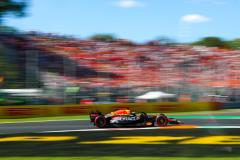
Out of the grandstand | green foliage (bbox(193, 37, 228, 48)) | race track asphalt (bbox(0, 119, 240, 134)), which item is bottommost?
race track asphalt (bbox(0, 119, 240, 134))

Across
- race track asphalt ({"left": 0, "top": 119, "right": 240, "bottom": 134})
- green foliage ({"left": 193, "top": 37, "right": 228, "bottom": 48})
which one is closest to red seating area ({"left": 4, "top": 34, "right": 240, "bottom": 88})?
race track asphalt ({"left": 0, "top": 119, "right": 240, "bottom": 134})

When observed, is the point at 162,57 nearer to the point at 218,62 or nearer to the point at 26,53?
the point at 218,62

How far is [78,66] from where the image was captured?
109 ft

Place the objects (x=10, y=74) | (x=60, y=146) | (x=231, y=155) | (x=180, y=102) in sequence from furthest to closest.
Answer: (x=10, y=74), (x=180, y=102), (x=60, y=146), (x=231, y=155)

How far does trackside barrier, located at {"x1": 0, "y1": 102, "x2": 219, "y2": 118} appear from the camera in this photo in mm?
20734

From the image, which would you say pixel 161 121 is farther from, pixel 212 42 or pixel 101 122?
pixel 212 42

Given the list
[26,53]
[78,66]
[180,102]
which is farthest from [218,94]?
[26,53]

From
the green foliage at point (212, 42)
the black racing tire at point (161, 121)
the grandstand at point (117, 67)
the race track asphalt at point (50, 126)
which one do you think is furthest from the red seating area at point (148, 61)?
the green foliage at point (212, 42)

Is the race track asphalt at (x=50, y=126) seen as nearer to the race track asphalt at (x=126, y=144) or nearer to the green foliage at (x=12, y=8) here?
the race track asphalt at (x=126, y=144)

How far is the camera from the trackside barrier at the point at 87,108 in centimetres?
2073

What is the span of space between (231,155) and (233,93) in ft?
63.7

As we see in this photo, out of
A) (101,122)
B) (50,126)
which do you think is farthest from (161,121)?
(50,126)

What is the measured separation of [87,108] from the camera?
21688 mm

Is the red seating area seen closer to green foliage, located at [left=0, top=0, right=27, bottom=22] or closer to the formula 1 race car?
green foliage, located at [left=0, top=0, right=27, bottom=22]
